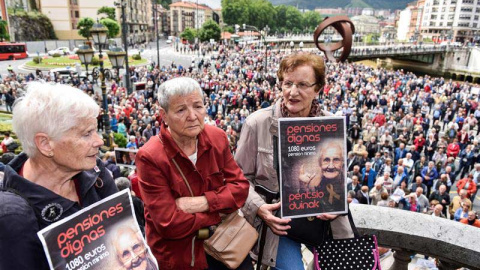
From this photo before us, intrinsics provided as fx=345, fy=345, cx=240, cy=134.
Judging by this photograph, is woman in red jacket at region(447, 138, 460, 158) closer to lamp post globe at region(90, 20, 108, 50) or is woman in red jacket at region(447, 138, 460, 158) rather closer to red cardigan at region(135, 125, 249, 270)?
red cardigan at region(135, 125, 249, 270)

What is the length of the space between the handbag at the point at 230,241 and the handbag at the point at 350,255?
1.77 ft

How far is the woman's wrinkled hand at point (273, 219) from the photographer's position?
2.23 metres

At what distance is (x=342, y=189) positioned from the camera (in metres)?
2.24

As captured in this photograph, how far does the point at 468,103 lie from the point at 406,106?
4.49m

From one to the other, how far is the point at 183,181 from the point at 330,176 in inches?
36.9

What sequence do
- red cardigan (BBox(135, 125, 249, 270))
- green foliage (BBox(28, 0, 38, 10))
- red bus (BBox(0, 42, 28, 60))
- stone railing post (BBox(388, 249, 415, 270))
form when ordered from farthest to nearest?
green foliage (BBox(28, 0, 38, 10)) → red bus (BBox(0, 42, 28, 60)) → stone railing post (BBox(388, 249, 415, 270)) → red cardigan (BBox(135, 125, 249, 270))

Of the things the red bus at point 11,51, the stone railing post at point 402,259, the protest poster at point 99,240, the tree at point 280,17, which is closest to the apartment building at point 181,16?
the tree at point 280,17

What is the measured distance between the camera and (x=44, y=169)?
1697mm

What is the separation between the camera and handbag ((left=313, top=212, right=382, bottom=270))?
7.88ft

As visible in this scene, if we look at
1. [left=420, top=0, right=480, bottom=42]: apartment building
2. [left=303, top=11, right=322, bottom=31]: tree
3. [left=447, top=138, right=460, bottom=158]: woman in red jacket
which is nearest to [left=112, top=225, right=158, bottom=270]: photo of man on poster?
[left=447, top=138, right=460, bottom=158]: woman in red jacket

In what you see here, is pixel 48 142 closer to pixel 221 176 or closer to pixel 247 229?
pixel 221 176

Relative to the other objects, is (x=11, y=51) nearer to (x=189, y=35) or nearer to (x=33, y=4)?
(x=33, y=4)

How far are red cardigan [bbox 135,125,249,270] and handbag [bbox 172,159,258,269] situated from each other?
6 centimetres

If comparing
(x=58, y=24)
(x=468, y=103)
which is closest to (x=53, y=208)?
(x=468, y=103)
